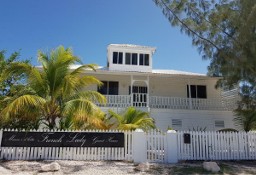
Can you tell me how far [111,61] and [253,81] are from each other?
12.0m

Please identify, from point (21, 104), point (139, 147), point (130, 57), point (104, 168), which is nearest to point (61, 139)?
point (21, 104)

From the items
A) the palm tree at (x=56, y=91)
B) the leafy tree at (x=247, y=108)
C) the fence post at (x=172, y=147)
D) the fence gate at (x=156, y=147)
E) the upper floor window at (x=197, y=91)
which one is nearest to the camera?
the fence gate at (x=156, y=147)

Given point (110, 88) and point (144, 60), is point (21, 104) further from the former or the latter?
point (144, 60)

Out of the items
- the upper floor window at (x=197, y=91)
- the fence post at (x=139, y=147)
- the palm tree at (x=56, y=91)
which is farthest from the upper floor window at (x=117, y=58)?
the fence post at (x=139, y=147)

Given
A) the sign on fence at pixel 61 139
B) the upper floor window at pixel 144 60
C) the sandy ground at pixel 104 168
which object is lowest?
the sandy ground at pixel 104 168

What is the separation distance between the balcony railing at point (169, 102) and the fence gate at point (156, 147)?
7.69 meters

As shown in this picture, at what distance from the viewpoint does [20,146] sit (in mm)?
12234

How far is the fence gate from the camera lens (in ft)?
41.5

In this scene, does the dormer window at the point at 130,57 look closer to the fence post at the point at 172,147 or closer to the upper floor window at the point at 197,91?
the upper floor window at the point at 197,91

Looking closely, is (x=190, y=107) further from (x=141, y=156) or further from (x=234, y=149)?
(x=141, y=156)

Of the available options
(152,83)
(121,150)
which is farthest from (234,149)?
(152,83)

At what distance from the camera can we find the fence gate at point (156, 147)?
12656mm

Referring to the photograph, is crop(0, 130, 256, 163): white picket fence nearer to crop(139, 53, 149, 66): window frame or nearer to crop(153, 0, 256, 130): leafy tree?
crop(153, 0, 256, 130): leafy tree

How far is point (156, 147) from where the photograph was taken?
12.7 meters
